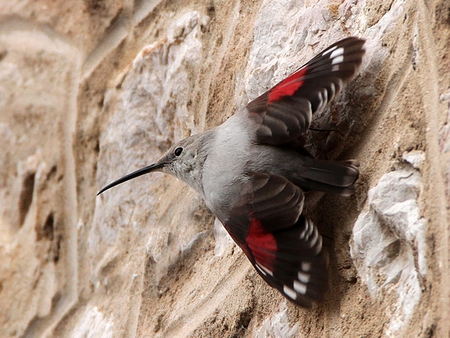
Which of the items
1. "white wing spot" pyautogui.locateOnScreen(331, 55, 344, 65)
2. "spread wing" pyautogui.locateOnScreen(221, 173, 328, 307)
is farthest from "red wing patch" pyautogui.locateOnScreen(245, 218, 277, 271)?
"white wing spot" pyautogui.locateOnScreen(331, 55, 344, 65)

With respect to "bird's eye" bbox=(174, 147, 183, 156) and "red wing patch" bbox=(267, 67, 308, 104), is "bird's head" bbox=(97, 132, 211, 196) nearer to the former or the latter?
"bird's eye" bbox=(174, 147, 183, 156)

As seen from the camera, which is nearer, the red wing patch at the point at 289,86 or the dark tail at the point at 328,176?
the dark tail at the point at 328,176

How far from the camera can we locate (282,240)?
1.76m

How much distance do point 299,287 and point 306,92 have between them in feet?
2.09

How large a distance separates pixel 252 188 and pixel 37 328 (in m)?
1.58

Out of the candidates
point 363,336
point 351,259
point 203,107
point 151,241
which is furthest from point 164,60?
point 363,336

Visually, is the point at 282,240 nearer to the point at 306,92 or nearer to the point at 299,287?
the point at 299,287

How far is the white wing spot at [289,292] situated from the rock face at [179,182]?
0.10 meters

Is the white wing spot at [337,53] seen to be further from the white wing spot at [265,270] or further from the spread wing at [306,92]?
the white wing spot at [265,270]

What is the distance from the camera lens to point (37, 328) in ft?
9.16

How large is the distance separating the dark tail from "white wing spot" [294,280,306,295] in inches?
11.9

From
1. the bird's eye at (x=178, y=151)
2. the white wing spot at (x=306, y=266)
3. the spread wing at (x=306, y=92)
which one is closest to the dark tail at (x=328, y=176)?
the spread wing at (x=306, y=92)

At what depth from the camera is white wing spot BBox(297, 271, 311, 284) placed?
167 cm

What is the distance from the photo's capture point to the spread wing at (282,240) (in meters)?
1.68
